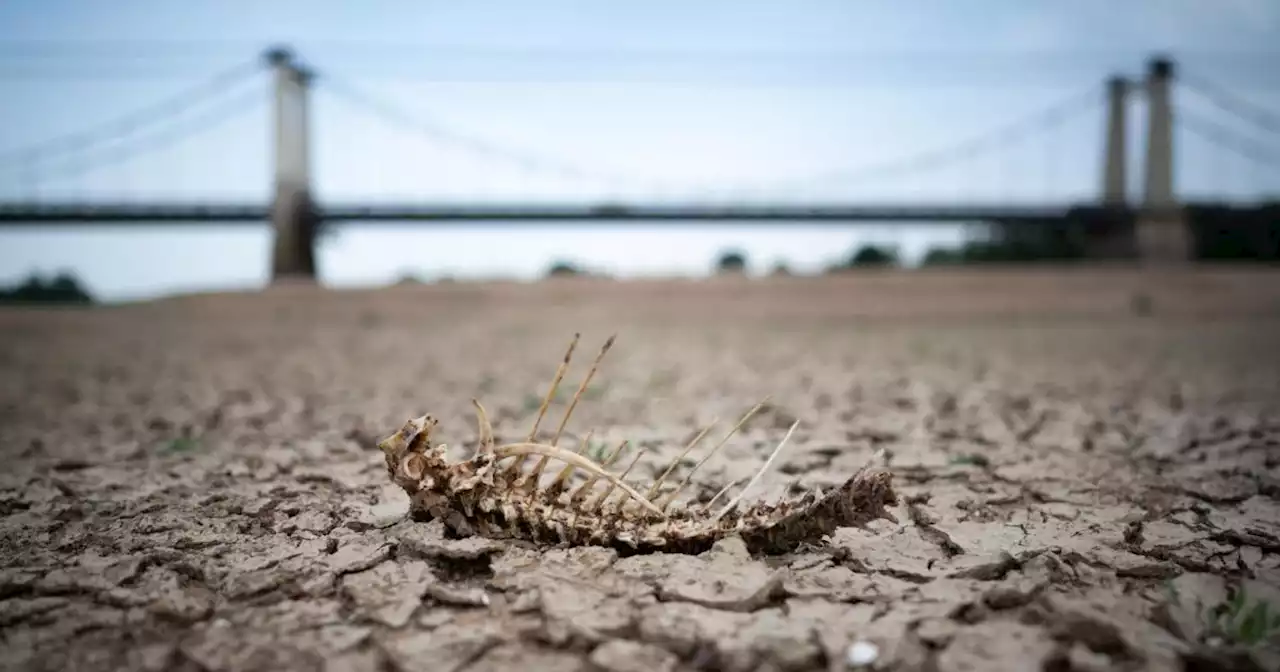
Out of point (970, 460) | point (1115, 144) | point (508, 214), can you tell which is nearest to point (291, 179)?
point (508, 214)

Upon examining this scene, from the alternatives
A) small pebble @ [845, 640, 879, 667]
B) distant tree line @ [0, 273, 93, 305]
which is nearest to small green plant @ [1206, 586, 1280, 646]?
small pebble @ [845, 640, 879, 667]

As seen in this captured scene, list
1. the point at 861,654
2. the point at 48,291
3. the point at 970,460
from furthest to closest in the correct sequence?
the point at 48,291 → the point at 970,460 → the point at 861,654

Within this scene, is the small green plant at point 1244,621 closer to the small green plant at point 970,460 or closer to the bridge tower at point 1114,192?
the small green plant at point 970,460

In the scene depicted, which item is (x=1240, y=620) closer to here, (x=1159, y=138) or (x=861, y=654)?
(x=861, y=654)

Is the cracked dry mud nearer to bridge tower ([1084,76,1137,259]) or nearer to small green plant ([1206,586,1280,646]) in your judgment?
small green plant ([1206,586,1280,646])

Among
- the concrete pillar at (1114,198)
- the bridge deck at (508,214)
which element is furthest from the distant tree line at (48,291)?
the concrete pillar at (1114,198)

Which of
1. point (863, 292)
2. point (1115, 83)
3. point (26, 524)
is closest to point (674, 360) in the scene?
point (26, 524)
